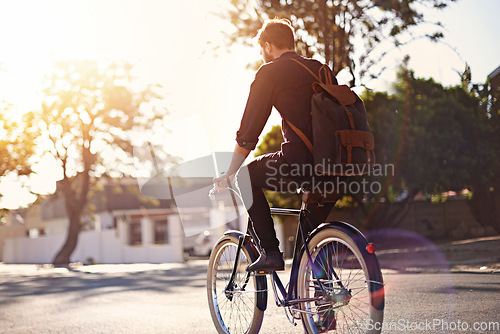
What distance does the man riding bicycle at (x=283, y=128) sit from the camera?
3371 millimetres

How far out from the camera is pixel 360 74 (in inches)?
642

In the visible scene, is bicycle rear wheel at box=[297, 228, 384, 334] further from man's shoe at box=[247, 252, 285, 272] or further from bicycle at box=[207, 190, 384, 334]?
man's shoe at box=[247, 252, 285, 272]

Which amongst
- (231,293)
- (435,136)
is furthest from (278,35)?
(435,136)

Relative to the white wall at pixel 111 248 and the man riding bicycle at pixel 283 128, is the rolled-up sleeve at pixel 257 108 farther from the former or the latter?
the white wall at pixel 111 248

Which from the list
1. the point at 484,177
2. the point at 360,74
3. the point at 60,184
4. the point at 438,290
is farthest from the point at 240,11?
the point at 60,184

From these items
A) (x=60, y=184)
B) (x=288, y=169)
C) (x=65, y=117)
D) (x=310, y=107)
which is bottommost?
(x=288, y=169)

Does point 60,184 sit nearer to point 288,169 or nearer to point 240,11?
point 240,11

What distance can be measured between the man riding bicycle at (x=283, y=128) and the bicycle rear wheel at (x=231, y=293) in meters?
0.25

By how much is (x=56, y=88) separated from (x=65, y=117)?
1.40 m

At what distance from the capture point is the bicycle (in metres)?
2.90

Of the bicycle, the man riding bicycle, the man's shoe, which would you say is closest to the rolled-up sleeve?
the man riding bicycle

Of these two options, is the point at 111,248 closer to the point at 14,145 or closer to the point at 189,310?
the point at 14,145

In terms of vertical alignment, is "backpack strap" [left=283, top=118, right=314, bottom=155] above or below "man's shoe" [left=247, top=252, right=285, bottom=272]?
above

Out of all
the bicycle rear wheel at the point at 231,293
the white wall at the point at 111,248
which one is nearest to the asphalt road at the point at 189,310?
the bicycle rear wheel at the point at 231,293
